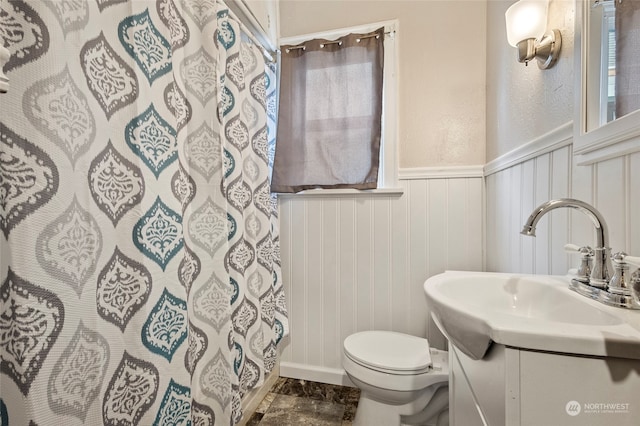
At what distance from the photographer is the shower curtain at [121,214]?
1.50 ft

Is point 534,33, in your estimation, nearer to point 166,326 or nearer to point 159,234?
point 159,234

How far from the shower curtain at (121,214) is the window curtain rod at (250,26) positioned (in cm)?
25

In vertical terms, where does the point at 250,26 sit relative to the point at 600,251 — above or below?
above

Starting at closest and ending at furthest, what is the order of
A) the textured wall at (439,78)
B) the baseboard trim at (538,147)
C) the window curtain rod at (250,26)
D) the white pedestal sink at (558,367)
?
the white pedestal sink at (558,367), the baseboard trim at (538,147), the window curtain rod at (250,26), the textured wall at (439,78)

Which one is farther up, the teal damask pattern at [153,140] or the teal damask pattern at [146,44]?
the teal damask pattern at [146,44]

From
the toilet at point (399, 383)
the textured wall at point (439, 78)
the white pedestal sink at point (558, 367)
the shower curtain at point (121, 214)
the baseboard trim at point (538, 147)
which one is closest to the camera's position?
the white pedestal sink at point (558, 367)

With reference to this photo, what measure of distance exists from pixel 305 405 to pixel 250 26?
1959mm

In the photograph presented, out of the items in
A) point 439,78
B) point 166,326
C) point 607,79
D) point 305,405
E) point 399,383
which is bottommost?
point 305,405

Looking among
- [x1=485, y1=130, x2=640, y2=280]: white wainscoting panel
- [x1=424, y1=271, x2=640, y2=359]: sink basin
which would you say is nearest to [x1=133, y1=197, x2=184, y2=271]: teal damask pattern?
[x1=424, y1=271, x2=640, y2=359]: sink basin

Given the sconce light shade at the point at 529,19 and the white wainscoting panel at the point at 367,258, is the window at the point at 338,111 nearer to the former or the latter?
the white wainscoting panel at the point at 367,258

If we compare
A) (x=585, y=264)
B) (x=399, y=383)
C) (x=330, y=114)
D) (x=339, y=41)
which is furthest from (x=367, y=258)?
(x=339, y=41)

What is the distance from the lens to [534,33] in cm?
85

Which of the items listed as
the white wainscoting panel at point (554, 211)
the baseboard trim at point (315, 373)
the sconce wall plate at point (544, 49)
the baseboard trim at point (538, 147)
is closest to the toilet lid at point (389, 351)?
the baseboard trim at point (315, 373)

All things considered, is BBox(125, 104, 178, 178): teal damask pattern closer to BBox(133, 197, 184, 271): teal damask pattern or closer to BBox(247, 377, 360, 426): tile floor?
BBox(133, 197, 184, 271): teal damask pattern
